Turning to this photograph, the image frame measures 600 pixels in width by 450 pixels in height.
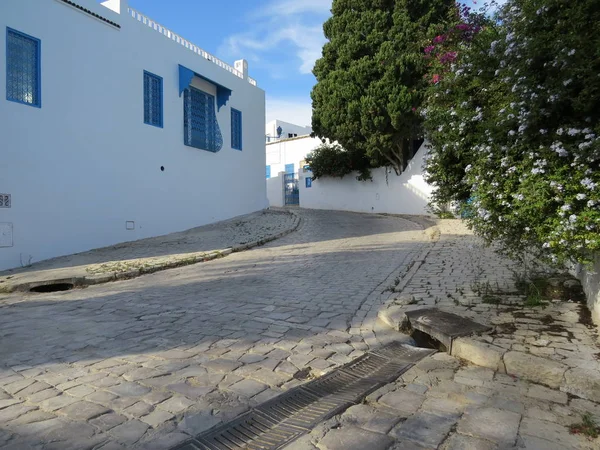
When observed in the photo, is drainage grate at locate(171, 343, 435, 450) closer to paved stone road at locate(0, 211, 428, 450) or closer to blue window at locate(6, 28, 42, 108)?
paved stone road at locate(0, 211, 428, 450)

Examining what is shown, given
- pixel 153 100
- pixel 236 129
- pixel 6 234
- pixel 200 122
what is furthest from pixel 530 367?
pixel 236 129

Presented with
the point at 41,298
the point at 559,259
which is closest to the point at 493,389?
the point at 559,259

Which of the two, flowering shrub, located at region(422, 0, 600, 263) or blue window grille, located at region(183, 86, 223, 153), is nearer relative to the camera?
flowering shrub, located at region(422, 0, 600, 263)

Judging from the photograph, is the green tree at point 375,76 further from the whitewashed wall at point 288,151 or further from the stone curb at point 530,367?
the stone curb at point 530,367

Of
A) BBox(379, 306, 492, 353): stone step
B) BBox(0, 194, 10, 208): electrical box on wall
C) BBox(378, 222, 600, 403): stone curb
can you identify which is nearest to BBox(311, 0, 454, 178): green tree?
BBox(0, 194, 10, 208): electrical box on wall

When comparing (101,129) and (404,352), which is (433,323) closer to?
(404,352)

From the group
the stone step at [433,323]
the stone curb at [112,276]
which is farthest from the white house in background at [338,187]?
the stone step at [433,323]

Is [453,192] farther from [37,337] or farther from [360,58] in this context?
[360,58]

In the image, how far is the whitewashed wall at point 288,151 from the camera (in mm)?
26312

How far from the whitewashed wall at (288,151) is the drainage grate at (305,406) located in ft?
74.2

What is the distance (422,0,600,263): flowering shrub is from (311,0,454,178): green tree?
13.5 meters

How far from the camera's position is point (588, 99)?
3.20 m

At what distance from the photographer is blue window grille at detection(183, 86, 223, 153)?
1440 centimetres

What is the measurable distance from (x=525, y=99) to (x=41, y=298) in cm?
739
